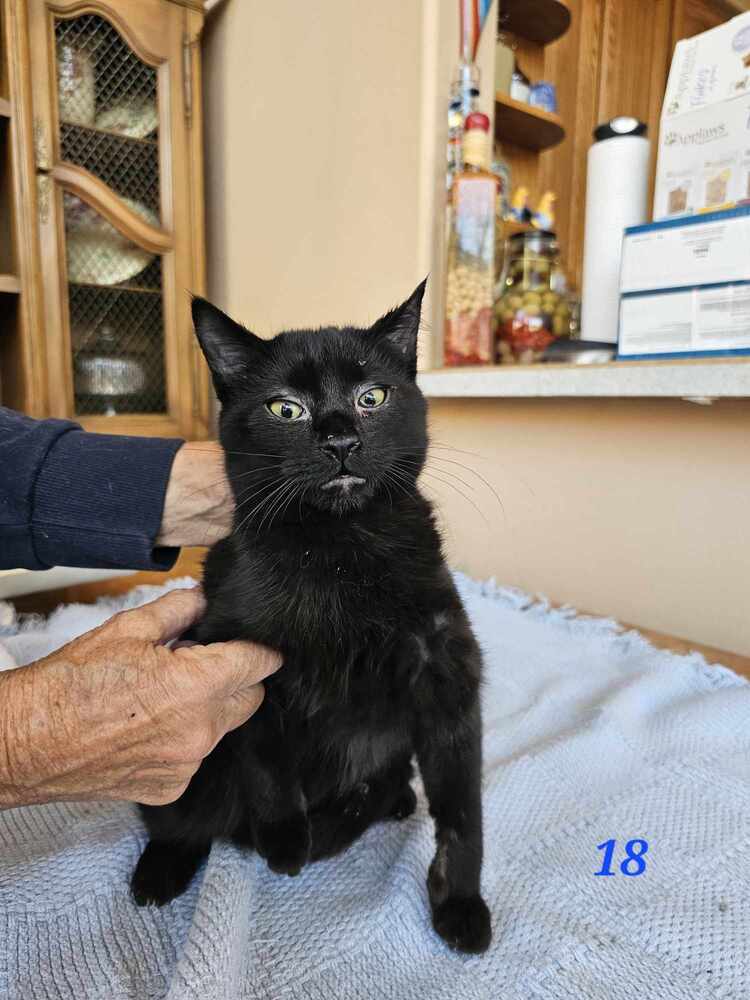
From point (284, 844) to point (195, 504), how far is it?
427mm

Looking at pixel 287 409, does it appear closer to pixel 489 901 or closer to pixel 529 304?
pixel 489 901

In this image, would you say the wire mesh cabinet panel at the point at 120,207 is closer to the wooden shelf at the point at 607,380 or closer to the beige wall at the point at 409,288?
the beige wall at the point at 409,288

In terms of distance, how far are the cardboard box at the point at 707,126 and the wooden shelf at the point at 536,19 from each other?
0.64 m

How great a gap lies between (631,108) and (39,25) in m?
1.50

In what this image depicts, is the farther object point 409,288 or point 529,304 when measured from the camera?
point 409,288

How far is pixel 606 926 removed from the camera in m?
0.53

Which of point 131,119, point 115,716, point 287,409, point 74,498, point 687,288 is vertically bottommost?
point 115,716

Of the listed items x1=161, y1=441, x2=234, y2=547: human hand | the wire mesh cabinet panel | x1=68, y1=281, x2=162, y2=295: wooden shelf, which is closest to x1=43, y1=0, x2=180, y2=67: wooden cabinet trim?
the wire mesh cabinet panel

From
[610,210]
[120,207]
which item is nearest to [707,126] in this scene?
[610,210]

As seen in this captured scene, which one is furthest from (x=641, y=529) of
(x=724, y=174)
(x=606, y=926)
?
(x=606, y=926)

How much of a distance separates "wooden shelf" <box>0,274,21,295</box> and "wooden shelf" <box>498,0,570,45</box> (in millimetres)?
1325

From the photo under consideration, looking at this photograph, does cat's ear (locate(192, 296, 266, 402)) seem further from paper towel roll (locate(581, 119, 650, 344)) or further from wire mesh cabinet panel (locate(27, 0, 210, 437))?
wire mesh cabinet panel (locate(27, 0, 210, 437))

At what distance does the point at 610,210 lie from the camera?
1160 millimetres

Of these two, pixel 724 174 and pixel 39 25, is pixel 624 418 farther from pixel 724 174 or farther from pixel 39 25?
pixel 39 25
